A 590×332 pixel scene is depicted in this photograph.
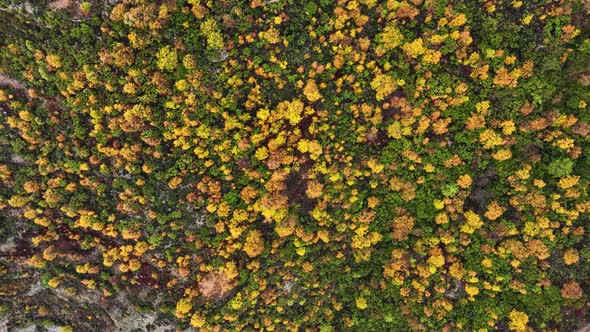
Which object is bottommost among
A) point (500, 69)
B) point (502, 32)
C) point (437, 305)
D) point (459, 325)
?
point (459, 325)

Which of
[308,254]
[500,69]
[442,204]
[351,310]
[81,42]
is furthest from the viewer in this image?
[351,310]

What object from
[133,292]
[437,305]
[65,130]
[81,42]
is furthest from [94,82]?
[437,305]

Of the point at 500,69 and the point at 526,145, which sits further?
the point at 526,145

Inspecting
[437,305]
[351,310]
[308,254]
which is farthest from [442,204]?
[351,310]

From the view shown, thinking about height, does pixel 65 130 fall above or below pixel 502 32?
above

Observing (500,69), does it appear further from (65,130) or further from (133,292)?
(133,292)

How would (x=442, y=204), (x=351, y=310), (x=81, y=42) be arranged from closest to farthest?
1. (x=81, y=42)
2. (x=442, y=204)
3. (x=351, y=310)
